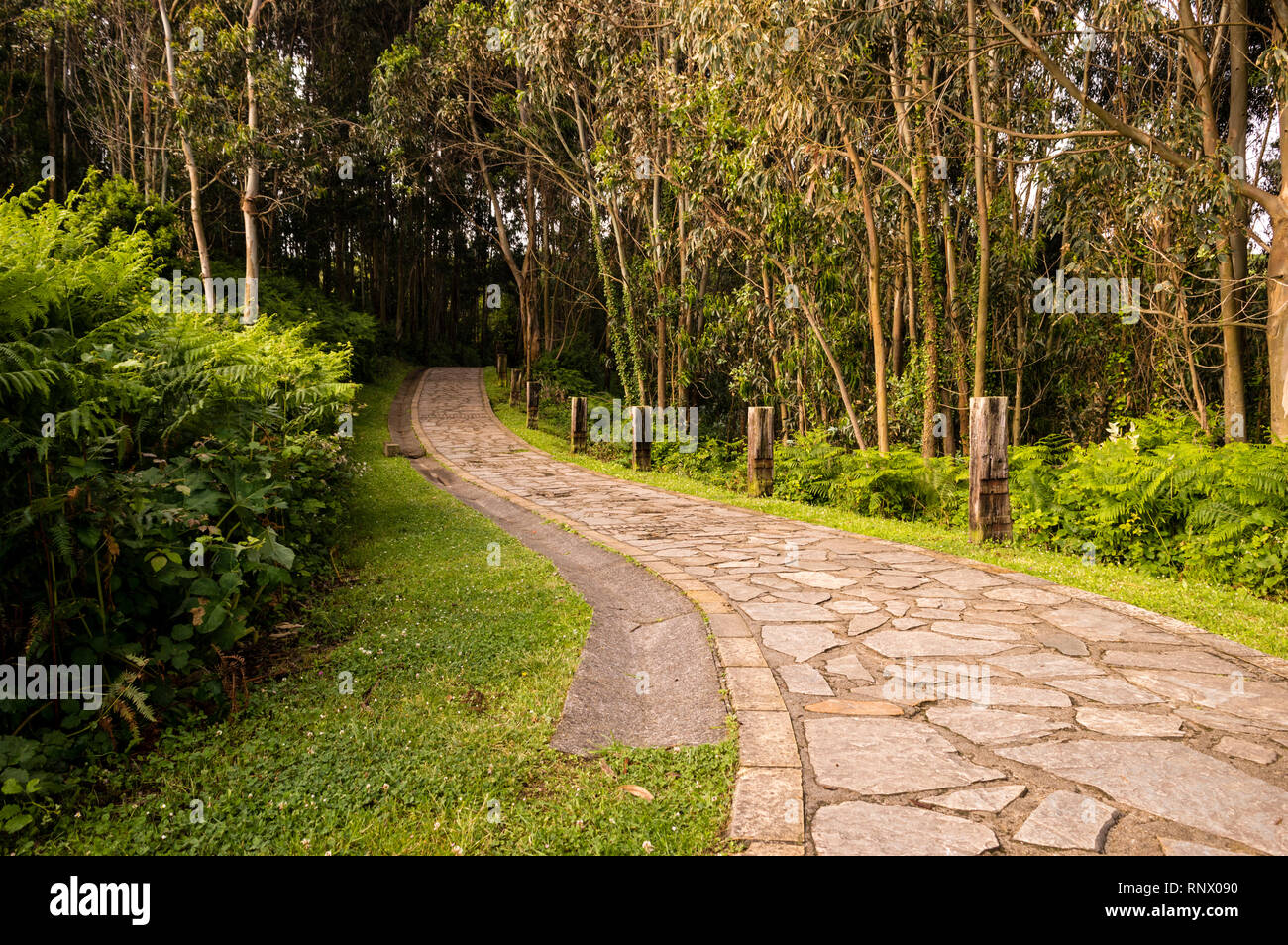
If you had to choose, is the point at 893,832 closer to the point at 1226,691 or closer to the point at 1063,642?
the point at 1226,691

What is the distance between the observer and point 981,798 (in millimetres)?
2578

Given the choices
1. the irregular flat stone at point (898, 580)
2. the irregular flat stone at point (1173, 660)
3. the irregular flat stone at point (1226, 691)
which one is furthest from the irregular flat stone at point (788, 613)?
the irregular flat stone at point (1226, 691)

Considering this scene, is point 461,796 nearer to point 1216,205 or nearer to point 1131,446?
point 1131,446

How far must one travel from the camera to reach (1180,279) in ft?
34.5

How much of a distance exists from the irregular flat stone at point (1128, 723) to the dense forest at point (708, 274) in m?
3.21

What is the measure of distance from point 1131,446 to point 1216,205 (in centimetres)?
237

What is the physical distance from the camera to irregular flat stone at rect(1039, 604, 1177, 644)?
4.17 meters

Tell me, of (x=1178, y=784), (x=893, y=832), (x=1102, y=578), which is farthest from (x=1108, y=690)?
(x=1102, y=578)

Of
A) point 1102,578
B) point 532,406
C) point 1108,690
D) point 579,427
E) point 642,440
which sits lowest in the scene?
point 1108,690

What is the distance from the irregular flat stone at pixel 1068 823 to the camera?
90.8 inches

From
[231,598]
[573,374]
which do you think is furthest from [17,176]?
[231,598]

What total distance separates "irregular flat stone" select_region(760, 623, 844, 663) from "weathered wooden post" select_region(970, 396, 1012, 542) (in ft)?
9.90

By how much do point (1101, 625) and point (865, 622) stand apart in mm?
1313
